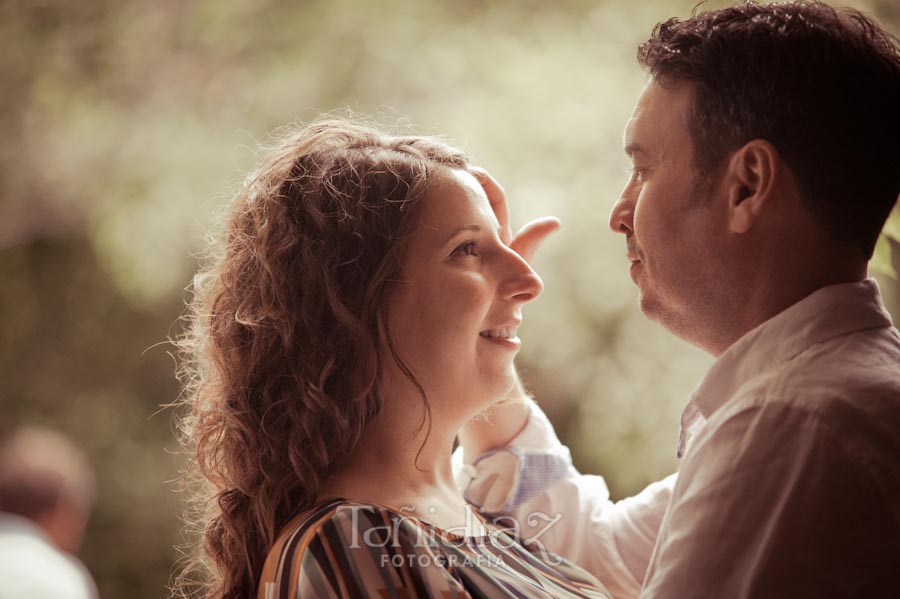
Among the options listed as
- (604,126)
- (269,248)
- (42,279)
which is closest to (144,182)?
(42,279)

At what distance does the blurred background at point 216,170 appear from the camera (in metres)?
2.48

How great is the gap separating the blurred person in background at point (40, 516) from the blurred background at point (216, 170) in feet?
0.85

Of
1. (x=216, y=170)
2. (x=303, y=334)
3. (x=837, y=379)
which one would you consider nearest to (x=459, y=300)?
(x=303, y=334)

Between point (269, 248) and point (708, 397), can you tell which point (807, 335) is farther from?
point (269, 248)

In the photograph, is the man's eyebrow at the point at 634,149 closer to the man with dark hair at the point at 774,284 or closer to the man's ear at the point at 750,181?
the man with dark hair at the point at 774,284

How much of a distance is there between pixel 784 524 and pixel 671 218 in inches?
16.8

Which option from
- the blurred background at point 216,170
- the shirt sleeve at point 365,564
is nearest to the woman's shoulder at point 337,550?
the shirt sleeve at point 365,564

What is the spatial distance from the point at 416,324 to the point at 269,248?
0.23m

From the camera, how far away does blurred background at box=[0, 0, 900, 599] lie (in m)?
2.48

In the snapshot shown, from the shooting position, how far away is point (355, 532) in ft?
3.71

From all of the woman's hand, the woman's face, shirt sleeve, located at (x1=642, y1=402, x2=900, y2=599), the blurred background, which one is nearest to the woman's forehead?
the woman's face

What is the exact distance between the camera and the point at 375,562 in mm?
1109

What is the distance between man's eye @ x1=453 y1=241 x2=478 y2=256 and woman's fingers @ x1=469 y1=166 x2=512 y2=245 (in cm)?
16

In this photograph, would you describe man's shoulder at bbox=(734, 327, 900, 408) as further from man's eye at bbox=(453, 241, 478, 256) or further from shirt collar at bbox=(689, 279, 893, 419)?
man's eye at bbox=(453, 241, 478, 256)
